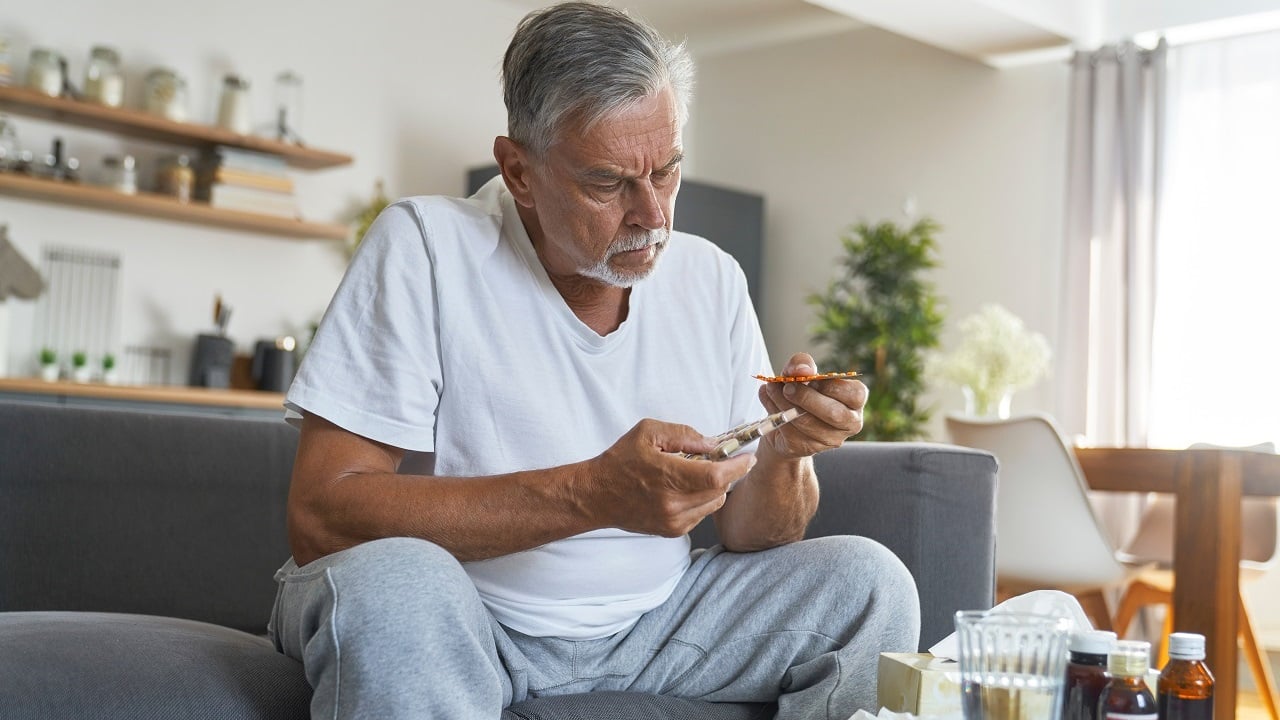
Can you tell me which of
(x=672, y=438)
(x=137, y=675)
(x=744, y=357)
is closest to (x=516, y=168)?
(x=744, y=357)

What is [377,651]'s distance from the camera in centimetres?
114

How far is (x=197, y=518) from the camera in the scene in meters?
1.93

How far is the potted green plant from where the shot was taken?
208 inches

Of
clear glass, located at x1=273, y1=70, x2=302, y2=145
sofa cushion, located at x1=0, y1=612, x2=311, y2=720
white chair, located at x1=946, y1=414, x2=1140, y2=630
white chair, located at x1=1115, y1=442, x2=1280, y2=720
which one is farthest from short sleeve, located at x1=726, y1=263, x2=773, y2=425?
clear glass, located at x1=273, y1=70, x2=302, y2=145

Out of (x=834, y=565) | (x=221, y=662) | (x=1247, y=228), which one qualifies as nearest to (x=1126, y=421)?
(x=1247, y=228)

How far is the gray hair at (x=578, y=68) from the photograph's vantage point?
153 cm

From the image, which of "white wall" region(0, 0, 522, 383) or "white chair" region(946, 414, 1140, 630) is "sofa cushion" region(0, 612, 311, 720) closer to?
"white chair" region(946, 414, 1140, 630)

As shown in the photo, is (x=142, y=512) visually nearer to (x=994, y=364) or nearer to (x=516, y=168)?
(x=516, y=168)

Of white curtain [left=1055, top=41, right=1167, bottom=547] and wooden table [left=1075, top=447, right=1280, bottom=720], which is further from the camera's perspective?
white curtain [left=1055, top=41, right=1167, bottom=547]

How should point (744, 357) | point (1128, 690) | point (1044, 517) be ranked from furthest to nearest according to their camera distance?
point (1044, 517) < point (744, 357) < point (1128, 690)

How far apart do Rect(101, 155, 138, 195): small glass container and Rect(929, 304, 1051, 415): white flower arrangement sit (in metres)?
3.02

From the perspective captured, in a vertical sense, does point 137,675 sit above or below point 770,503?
below

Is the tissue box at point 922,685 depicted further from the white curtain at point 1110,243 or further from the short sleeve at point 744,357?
the white curtain at point 1110,243

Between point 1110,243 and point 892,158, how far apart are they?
122cm
